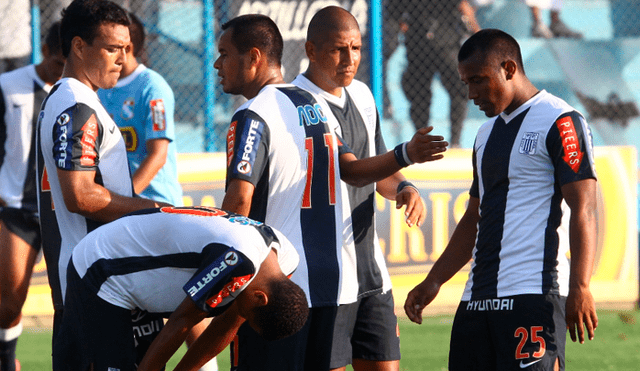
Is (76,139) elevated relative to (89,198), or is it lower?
elevated

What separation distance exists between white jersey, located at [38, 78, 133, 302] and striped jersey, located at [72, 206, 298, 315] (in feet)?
1.56

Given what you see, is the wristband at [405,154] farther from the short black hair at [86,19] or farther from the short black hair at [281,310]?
the short black hair at [86,19]

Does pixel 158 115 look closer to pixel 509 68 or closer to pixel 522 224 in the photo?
pixel 509 68

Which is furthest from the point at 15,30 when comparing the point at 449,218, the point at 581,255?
the point at 581,255

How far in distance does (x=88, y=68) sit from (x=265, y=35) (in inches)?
33.3

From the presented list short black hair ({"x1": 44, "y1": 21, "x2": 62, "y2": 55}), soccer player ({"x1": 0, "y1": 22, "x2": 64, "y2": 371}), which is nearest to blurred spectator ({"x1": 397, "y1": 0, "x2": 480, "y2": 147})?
soccer player ({"x1": 0, "y1": 22, "x2": 64, "y2": 371})

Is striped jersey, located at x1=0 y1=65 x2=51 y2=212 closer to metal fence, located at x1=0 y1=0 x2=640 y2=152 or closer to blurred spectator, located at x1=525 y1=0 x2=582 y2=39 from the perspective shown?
metal fence, located at x1=0 y1=0 x2=640 y2=152

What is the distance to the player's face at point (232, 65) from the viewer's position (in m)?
4.02

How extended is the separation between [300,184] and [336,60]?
2.59 feet

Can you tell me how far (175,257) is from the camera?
306 cm

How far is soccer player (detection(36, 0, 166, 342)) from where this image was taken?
359 centimetres

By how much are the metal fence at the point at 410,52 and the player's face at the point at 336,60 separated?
14.4ft

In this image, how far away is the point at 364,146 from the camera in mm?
4316

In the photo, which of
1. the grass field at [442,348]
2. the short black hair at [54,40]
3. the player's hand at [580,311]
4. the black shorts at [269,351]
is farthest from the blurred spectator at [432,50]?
the player's hand at [580,311]
